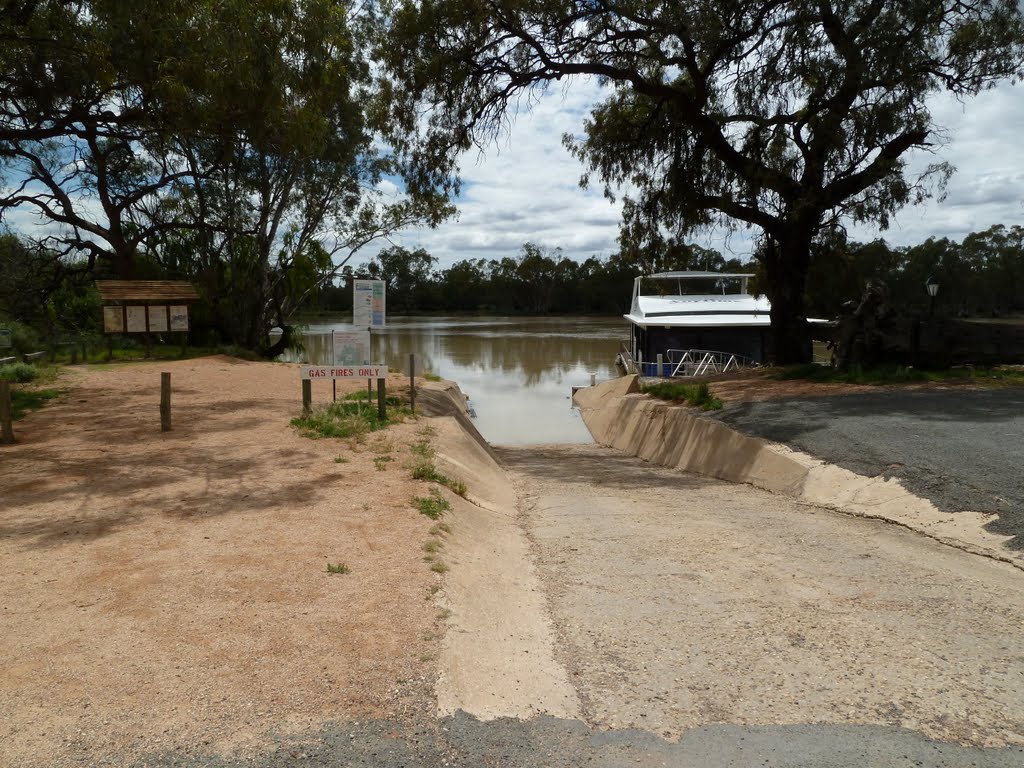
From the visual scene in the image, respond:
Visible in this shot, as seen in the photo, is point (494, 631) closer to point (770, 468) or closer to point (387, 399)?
point (770, 468)

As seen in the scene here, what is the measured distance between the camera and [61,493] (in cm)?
726

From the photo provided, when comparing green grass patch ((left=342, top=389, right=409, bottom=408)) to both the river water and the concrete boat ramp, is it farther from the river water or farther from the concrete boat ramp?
the concrete boat ramp

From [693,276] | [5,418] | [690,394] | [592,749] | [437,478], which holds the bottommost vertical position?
[592,749]

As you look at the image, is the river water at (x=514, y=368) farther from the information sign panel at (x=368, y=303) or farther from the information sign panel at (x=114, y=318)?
the information sign panel at (x=114, y=318)

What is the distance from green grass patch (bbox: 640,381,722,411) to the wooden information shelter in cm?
1431

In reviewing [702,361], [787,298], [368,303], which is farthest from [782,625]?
[702,361]

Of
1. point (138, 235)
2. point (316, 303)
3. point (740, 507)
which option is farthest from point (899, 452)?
point (316, 303)

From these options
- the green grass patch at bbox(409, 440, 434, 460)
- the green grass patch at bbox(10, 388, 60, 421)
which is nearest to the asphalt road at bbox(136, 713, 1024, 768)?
the green grass patch at bbox(409, 440, 434, 460)

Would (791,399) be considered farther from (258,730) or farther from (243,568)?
(258,730)

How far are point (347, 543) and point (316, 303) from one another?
90.7 feet

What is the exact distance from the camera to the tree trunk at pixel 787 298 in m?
17.5

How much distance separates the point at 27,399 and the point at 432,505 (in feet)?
31.7

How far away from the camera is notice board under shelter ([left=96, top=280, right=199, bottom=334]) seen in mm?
22828

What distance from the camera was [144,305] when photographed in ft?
77.1
